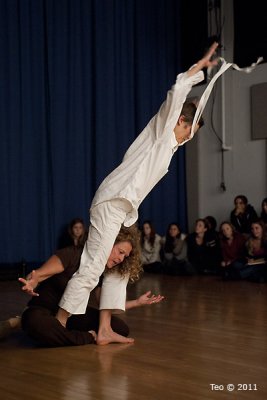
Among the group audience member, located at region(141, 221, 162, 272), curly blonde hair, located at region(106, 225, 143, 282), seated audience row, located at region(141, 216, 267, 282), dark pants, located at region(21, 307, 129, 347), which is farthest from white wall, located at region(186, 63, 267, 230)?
dark pants, located at region(21, 307, 129, 347)

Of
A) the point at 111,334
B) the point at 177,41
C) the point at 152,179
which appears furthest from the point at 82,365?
the point at 177,41

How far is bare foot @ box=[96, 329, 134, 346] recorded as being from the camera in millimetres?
3332

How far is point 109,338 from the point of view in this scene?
3350 mm

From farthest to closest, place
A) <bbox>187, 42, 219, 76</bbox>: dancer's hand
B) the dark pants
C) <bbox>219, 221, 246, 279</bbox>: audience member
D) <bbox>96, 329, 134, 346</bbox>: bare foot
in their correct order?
<bbox>219, 221, 246, 279</bbox>: audience member, <bbox>96, 329, 134, 346</bbox>: bare foot, the dark pants, <bbox>187, 42, 219, 76</bbox>: dancer's hand

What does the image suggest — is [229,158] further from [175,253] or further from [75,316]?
[75,316]

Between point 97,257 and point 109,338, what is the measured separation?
1.55 feet

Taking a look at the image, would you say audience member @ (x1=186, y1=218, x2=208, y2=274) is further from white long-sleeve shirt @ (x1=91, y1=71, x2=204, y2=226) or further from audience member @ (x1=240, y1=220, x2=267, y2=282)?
white long-sleeve shirt @ (x1=91, y1=71, x2=204, y2=226)

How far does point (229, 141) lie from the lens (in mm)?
8289

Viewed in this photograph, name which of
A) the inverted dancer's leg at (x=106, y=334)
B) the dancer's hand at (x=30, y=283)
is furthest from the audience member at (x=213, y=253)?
the dancer's hand at (x=30, y=283)

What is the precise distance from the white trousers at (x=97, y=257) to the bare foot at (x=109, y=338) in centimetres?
15

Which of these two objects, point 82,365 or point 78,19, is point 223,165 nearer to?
point 78,19

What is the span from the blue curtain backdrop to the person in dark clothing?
1334 mm

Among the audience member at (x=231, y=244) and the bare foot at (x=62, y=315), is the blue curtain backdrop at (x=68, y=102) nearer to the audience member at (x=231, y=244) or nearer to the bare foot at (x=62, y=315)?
the audience member at (x=231, y=244)

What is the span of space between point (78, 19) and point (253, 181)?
307 cm
